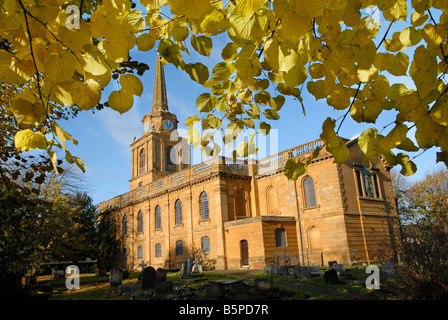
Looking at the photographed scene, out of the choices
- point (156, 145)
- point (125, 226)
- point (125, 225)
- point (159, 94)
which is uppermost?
point (159, 94)

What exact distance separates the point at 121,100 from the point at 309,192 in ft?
84.0

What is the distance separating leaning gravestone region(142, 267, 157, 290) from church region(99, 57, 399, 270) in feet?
30.9

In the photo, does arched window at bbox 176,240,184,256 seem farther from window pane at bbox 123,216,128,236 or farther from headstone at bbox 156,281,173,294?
headstone at bbox 156,281,173,294

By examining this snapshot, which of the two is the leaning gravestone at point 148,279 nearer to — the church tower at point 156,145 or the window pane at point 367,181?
the window pane at point 367,181

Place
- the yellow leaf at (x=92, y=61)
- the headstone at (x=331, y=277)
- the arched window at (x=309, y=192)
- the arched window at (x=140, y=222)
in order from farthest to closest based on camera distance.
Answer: the arched window at (x=140, y=222) → the arched window at (x=309, y=192) → the headstone at (x=331, y=277) → the yellow leaf at (x=92, y=61)

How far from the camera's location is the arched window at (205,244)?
93.2ft

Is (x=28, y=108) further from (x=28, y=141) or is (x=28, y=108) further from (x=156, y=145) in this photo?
(x=156, y=145)

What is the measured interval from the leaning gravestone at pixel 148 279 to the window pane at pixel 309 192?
1432 centimetres

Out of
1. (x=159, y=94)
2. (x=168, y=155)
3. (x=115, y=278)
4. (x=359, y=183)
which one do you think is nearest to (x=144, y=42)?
(x=115, y=278)

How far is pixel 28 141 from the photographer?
191cm

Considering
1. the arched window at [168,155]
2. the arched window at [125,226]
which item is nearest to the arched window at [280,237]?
the arched window at [168,155]

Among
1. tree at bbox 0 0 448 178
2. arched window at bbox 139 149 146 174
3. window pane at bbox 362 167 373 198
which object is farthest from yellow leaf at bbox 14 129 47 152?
arched window at bbox 139 149 146 174

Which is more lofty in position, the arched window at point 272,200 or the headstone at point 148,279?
the arched window at point 272,200
